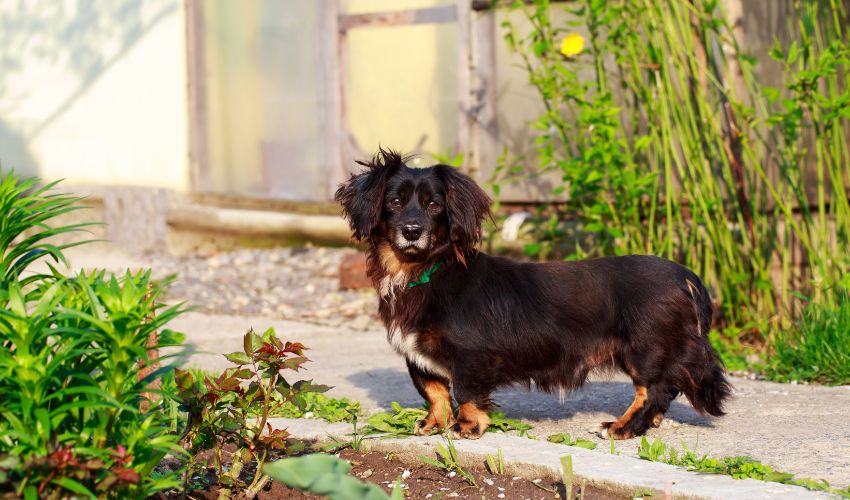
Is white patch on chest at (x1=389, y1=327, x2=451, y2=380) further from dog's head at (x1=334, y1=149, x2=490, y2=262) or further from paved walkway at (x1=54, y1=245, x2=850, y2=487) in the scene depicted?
paved walkway at (x1=54, y1=245, x2=850, y2=487)

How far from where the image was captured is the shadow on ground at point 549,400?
4.55 meters

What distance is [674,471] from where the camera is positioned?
3334 mm

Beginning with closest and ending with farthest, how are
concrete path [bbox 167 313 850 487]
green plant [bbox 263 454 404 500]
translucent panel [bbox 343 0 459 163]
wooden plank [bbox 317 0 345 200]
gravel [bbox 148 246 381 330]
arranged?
green plant [bbox 263 454 404 500] → concrete path [bbox 167 313 850 487] → gravel [bbox 148 246 381 330] → translucent panel [bbox 343 0 459 163] → wooden plank [bbox 317 0 345 200]

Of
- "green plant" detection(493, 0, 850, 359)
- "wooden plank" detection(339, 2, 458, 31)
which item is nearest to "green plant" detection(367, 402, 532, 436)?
"green plant" detection(493, 0, 850, 359)

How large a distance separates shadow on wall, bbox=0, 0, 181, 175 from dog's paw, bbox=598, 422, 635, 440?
7.11 m

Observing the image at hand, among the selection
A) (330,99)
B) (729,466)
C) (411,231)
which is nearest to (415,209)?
(411,231)

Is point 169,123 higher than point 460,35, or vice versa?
point 460,35

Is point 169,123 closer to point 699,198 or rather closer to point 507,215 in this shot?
point 507,215

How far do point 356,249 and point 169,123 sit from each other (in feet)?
8.38

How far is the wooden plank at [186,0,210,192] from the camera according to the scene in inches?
383

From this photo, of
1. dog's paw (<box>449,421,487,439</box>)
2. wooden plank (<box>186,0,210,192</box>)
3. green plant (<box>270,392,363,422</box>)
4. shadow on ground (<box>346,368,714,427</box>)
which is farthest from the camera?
wooden plank (<box>186,0,210,192</box>)

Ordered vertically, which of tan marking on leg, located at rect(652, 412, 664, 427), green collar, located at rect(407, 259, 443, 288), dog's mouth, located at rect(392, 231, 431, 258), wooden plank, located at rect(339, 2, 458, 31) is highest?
wooden plank, located at rect(339, 2, 458, 31)

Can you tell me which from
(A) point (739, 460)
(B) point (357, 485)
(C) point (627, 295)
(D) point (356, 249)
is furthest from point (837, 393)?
(D) point (356, 249)

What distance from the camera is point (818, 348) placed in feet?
16.9
